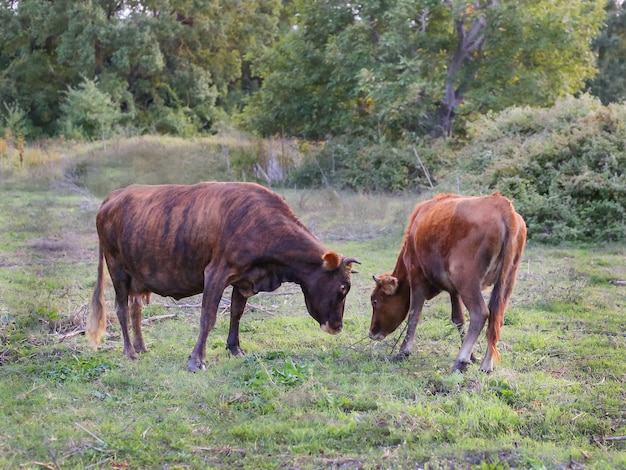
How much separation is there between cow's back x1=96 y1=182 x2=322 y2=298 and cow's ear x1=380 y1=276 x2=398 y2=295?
0.90 meters

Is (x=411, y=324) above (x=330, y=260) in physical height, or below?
below

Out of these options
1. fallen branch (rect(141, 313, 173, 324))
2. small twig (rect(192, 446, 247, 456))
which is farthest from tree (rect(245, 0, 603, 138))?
small twig (rect(192, 446, 247, 456))

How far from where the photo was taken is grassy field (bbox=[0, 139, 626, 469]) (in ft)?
14.1

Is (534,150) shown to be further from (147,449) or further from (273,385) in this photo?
(147,449)

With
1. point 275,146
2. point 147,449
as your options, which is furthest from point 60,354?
point 275,146

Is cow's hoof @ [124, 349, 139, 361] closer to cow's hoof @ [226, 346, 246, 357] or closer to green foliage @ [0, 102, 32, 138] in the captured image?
cow's hoof @ [226, 346, 246, 357]

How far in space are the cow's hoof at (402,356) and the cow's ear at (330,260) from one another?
3.36ft

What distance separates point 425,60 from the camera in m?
24.4

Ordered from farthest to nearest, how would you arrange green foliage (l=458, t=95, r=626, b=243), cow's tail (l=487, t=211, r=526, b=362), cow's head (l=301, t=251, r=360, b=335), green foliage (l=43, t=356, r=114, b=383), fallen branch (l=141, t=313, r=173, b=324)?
green foliage (l=458, t=95, r=626, b=243) < fallen branch (l=141, t=313, r=173, b=324) < cow's head (l=301, t=251, r=360, b=335) < cow's tail (l=487, t=211, r=526, b=362) < green foliage (l=43, t=356, r=114, b=383)

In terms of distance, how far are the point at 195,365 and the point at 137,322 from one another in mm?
1041

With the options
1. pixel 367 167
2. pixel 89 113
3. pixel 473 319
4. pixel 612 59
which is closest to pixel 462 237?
pixel 473 319

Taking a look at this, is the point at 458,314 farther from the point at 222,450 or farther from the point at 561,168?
the point at 561,168

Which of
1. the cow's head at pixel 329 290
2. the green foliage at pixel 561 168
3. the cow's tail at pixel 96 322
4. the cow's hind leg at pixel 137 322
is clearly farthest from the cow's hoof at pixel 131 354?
the green foliage at pixel 561 168

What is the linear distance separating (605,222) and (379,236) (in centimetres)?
433
